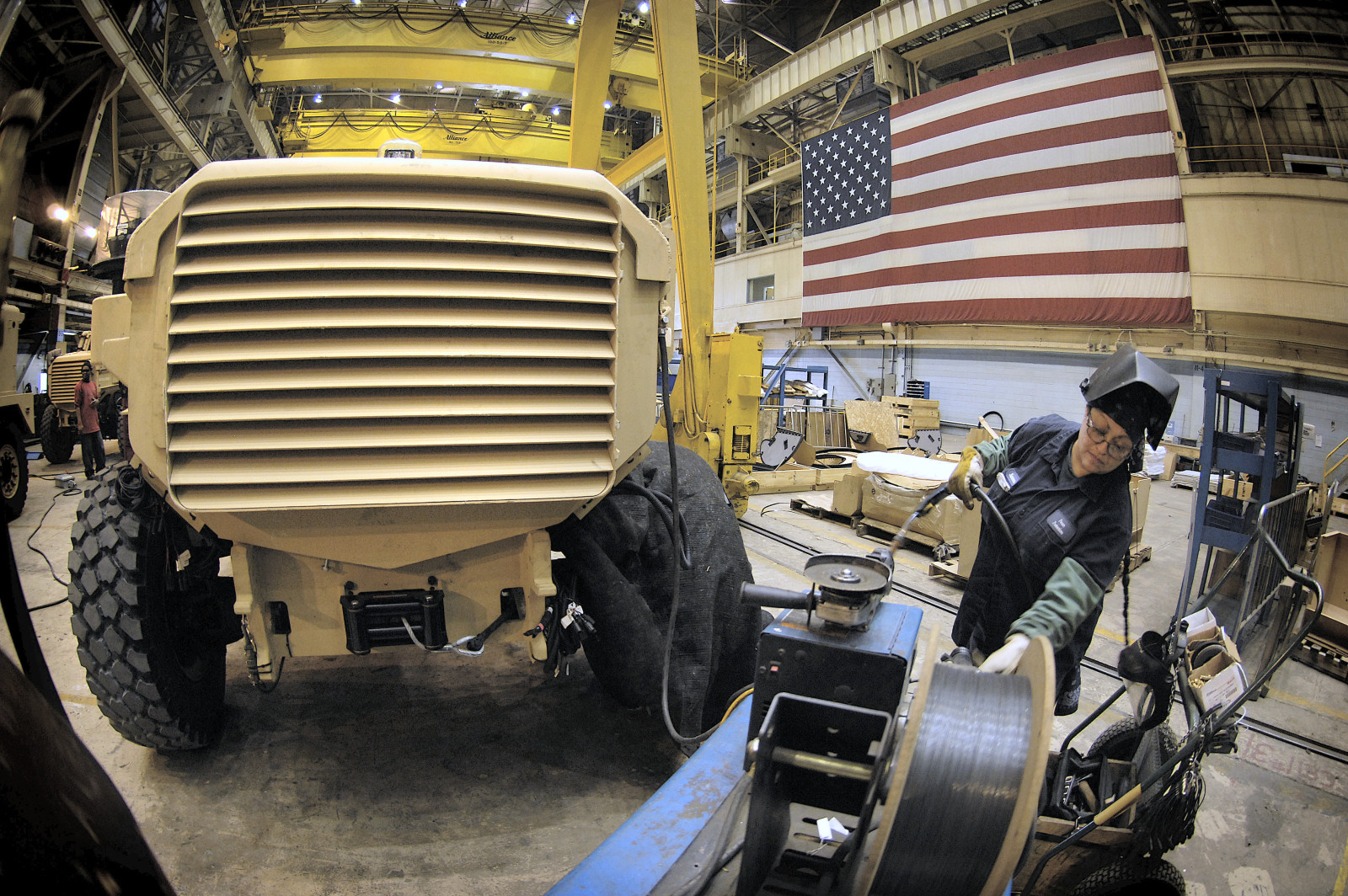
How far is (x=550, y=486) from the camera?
5.89 ft

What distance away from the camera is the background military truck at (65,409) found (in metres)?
7.16

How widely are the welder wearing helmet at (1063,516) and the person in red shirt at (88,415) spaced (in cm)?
893

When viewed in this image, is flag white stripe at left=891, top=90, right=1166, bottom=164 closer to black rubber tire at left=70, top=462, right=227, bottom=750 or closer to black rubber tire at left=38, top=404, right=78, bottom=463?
black rubber tire at left=70, top=462, right=227, bottom=750

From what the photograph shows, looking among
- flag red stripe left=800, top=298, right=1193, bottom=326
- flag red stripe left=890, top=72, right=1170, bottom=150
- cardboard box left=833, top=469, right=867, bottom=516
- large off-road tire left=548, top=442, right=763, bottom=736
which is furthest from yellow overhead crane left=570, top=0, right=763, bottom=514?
flag red stripe left=890, top=72, right=1170, bottom=150

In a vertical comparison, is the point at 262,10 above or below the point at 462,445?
above

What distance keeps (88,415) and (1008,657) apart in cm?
967

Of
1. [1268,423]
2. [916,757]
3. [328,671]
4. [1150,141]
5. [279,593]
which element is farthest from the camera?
[1150,141]

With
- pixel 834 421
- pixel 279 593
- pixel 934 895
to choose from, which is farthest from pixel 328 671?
pixel 834 421

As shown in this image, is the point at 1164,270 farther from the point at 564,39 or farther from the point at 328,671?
the point at 328,671

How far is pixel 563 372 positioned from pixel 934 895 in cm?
144

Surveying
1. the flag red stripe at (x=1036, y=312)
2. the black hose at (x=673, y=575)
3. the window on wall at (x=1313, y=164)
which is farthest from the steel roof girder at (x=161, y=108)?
the window on wall at (x=1313, y=164)

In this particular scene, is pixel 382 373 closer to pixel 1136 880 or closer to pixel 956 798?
pixel 956 798

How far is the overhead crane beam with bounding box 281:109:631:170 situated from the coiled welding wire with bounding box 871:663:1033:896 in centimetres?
1098

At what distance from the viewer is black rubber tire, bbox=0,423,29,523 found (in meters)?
5.81
